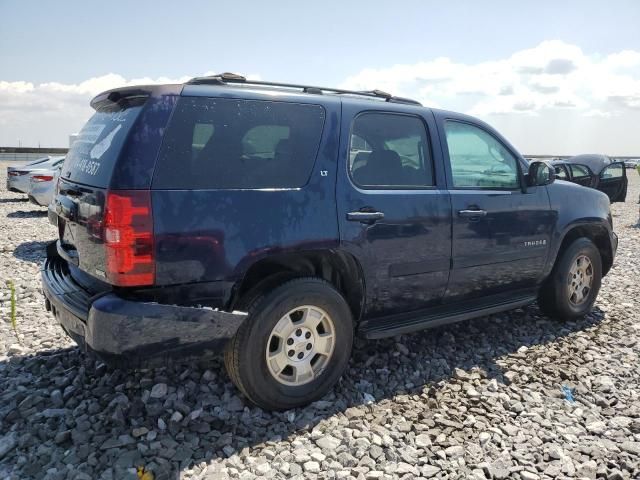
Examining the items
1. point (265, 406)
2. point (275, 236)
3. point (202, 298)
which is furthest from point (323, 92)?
point (265, 406)

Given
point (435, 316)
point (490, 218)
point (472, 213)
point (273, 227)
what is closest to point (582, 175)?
point (490, 218)

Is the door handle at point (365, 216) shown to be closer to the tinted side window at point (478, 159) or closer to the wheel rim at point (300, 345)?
the wheel rim at point (300, 345)

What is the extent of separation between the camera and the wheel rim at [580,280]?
4973mm

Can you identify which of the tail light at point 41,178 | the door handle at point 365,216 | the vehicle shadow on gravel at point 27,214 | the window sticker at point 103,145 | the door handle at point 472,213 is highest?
the window sticker at point 103,145

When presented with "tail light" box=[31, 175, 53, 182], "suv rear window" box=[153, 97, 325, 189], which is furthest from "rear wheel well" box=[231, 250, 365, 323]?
"tail light" box=[31, 175, 53, 182]

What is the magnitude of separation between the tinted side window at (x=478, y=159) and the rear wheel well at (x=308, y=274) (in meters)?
1.15

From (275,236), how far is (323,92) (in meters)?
1.17

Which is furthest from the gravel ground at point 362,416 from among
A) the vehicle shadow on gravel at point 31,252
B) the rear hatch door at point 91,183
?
the vehicle shadow on gravel at point 31,252

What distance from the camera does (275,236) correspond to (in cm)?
301

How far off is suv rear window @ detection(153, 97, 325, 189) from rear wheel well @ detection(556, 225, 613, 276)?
117 inches

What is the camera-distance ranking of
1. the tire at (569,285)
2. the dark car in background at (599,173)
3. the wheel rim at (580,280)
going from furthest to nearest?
the dark car in background at (599,173) → the wheel rim at (580,280) → the tire at (569,285)

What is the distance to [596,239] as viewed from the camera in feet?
17.4

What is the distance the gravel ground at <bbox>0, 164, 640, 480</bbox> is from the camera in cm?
274

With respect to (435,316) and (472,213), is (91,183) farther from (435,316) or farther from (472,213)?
(472,213)
